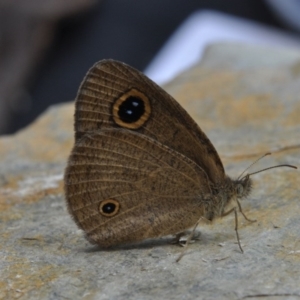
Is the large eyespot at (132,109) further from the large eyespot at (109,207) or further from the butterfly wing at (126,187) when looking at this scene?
the large eyespot at (109,207)

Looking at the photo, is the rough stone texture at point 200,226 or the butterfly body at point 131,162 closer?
the rough stone texture at point 200,226

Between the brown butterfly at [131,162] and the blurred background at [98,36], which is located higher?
the blurred background at [98,36]

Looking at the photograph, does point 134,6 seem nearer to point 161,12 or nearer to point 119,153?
point 161,12

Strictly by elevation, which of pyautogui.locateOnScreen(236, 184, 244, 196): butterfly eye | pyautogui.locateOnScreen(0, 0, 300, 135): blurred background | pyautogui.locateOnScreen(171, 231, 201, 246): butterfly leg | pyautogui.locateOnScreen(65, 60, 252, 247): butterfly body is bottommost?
pyautogui.locateOnScreen(171, 231, 201, 246): butterfly leg

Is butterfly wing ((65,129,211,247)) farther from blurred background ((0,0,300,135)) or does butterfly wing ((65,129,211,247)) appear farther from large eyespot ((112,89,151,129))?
blurred background ((0,0,300,135))

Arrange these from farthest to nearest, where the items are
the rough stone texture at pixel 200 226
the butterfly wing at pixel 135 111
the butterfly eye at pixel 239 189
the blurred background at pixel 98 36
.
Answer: the blurred background at pixel 98 36 < the butterfly eye at pixel 239 189 < the butterfly wing at pixel 135 111 < the rough stone texture at pixel 200 226

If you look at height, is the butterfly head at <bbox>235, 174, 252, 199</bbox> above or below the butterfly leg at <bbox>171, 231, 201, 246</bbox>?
above

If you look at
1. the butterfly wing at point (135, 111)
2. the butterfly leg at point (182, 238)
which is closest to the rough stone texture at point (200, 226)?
the butterfly leg at point (182, 238)

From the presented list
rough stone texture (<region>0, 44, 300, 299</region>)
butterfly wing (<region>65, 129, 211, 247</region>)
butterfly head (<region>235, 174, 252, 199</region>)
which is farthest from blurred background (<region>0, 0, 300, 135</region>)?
butterfly wing (<region>65, 129, 211, 247</region>)
